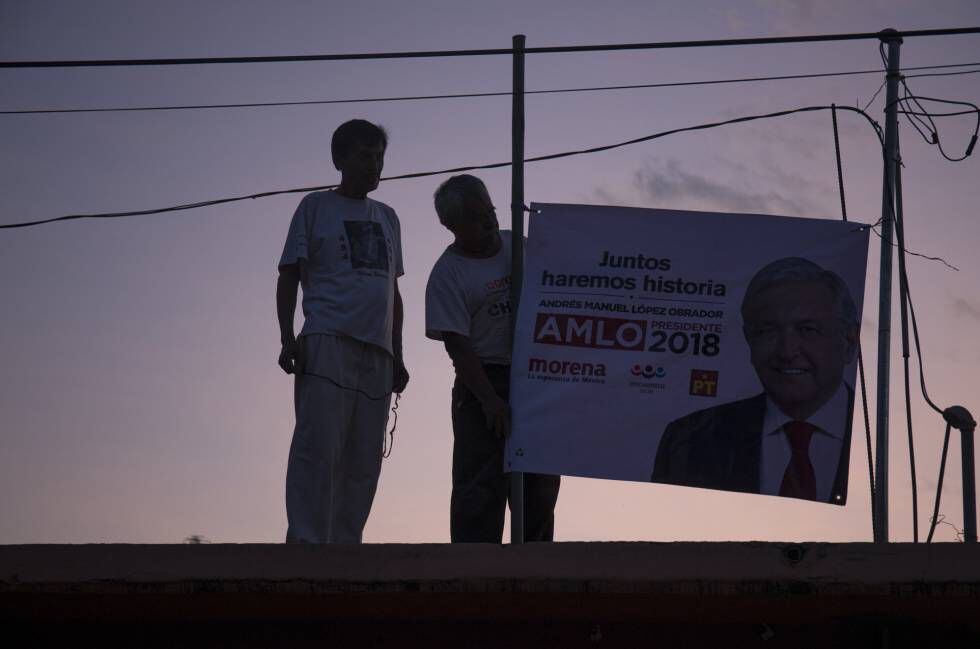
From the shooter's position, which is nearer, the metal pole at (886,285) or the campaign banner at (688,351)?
the campaign banner at (688,351)

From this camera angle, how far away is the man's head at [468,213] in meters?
4.59

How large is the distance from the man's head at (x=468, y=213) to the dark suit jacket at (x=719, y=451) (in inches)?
38.5

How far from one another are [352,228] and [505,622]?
248 centimetres

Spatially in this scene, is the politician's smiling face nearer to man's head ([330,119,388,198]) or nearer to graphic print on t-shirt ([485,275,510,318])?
Answer: graphic print on t-shirt ([485,275,510,318])

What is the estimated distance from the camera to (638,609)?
2.17m

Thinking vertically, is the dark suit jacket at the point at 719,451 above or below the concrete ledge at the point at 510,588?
above

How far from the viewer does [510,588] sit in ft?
6.97

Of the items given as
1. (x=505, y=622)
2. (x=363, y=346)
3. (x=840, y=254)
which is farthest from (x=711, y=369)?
(x=505, y=622)

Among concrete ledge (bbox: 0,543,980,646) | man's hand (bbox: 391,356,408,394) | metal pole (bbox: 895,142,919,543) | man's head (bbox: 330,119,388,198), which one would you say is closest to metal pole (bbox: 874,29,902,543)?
metal pole (bbox: 895,142,919,543)

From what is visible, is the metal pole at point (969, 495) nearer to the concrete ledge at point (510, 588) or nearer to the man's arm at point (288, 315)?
the concrete ledge at point (510, 588)

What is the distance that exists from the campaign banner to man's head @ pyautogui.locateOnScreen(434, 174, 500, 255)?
1.27ft

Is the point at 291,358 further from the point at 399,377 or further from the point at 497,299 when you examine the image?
the point at 497,299

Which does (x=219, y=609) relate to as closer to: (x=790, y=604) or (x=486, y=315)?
(x=790, y=604)

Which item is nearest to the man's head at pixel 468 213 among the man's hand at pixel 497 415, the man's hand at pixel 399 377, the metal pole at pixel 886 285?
the man's hand at pixel 399 377
